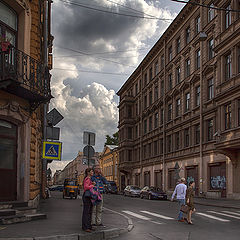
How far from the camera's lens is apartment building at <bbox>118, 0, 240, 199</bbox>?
30125mm

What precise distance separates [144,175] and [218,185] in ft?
78.9

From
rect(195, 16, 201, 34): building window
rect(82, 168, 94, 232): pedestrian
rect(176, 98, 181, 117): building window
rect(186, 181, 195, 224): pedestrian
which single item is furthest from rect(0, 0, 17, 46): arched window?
rect(176, 98, 181, 117): building window

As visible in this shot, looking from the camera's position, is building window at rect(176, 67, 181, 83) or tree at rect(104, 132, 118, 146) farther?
tree at rect(104, 132, 118, 146)

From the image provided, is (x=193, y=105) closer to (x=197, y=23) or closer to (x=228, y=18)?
(x=197, y=23)

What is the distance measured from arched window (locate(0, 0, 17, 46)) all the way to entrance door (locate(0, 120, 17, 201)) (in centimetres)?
292

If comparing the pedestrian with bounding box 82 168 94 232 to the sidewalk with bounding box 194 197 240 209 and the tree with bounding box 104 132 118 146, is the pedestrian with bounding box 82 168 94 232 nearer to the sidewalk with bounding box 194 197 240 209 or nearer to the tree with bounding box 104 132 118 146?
the sidewalk with bounding box 194 197 240 209

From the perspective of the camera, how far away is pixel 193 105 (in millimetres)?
38812

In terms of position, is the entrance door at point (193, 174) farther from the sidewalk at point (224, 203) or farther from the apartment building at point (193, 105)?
the sidewalk at point (224, 203)

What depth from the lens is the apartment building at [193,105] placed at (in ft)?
98.8

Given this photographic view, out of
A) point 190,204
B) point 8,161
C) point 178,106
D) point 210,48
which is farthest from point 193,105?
point 8,161

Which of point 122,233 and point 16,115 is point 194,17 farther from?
point 122,233

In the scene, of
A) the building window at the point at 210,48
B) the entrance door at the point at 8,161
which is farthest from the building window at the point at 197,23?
the entrance door at the point at 8,161

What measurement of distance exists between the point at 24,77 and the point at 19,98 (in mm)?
770

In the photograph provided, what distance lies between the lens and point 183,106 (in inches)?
1634
